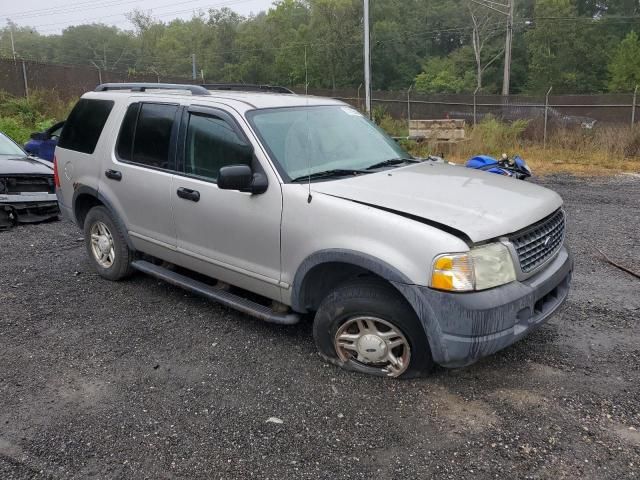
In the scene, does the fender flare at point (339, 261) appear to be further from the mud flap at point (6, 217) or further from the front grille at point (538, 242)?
the mud flap at point (6, 217)


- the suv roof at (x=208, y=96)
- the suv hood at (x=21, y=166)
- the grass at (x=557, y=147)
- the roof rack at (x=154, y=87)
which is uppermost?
the roof rack at (x=154, y=87)

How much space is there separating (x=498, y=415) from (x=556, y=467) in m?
0.51

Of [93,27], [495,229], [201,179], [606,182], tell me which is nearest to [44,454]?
[201,179]

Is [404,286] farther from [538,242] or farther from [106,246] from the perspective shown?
[106,246]

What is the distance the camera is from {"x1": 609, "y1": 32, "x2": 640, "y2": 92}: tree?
50219 millimetres

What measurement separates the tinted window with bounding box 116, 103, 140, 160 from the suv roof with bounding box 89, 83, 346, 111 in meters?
0.15

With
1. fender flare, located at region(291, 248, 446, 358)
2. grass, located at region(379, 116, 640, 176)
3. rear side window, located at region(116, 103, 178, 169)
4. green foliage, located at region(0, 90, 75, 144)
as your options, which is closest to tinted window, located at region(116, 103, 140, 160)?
Result: rear side window, located at region(116, 103, 178, 169)

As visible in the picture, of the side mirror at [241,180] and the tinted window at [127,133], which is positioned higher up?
the tinted window at [127,133]

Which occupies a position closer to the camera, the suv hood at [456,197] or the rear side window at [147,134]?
the suv hood at [456,197]

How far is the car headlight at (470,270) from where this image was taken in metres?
3.21

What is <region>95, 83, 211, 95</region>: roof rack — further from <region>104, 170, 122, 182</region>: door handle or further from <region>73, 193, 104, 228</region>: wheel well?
<region>73, 193, 104, 228</region>: wheel well

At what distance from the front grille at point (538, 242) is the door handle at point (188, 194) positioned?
91.8 inches

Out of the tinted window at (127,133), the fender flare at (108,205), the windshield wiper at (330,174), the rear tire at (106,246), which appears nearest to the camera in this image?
the windshield wiper at (330,174)

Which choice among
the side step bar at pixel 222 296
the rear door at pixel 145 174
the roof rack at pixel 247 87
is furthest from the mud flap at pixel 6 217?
the roof rack at pixel 247 87
